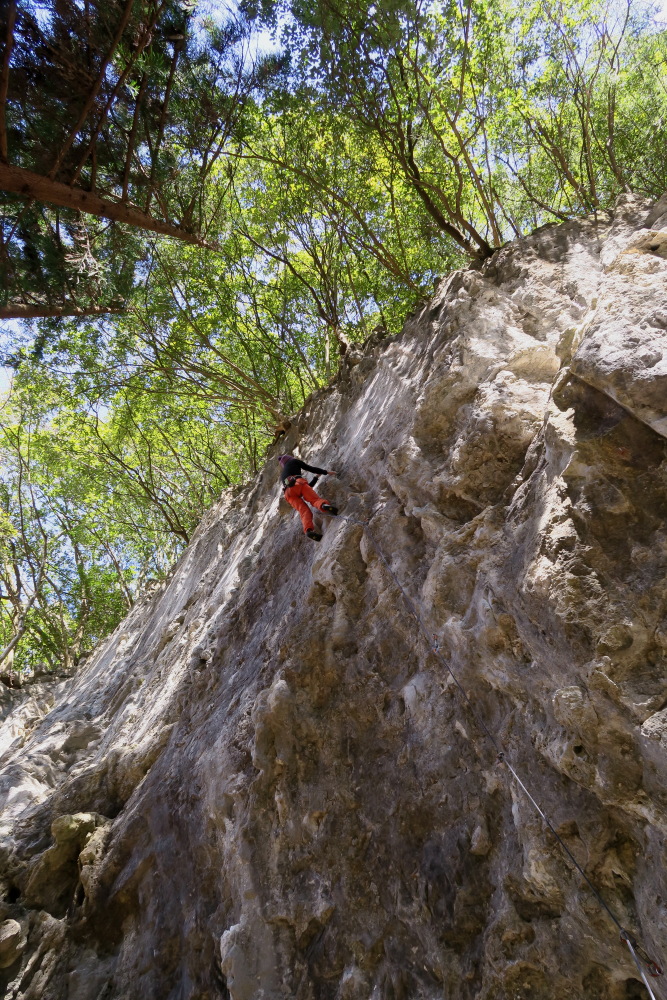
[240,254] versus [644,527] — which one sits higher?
[240,254]

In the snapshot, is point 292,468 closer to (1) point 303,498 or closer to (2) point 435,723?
(1) point 303,498

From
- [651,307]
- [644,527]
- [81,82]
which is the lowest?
[644,527]

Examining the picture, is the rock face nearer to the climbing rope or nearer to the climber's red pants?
the climbing rope

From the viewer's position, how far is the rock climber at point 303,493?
7.11 m

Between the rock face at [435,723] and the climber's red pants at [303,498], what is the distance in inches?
11.3

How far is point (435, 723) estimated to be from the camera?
15.4ft

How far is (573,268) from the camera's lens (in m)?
6.84

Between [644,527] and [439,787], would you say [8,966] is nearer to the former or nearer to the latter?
[439,787]

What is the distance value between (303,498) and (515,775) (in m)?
4.43

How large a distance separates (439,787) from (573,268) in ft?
18.8

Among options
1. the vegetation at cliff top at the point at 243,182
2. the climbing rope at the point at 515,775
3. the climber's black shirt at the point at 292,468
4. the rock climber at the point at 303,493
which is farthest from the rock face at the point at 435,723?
the vegetation at cliff top at the point at 243,182

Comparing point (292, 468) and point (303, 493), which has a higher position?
point (292, 468)

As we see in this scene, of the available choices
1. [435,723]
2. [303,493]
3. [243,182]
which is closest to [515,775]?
[435,723]

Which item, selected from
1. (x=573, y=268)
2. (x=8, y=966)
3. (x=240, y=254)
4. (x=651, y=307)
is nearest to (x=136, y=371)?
(x=240, y=254)
